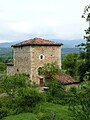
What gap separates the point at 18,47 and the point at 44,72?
508 centimetres

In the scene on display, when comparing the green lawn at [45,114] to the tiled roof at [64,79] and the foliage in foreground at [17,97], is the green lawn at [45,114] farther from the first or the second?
the tiled roof at [64,79]

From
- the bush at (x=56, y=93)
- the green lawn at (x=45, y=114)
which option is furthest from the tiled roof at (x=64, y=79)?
the green lawn at (x=45, y=114)

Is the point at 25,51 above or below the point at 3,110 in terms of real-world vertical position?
above

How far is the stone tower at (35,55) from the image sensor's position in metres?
35.5

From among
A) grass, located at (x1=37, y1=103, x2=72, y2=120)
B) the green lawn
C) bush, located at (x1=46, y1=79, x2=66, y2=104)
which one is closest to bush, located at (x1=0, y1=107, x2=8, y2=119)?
the green lawn

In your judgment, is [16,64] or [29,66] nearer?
[29,66]

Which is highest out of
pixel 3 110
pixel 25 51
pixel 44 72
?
pixel 25 51

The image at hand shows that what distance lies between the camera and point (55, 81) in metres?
33.1

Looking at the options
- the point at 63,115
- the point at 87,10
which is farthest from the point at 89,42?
the point at 63,115

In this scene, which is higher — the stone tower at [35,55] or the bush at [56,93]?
the stone tower at [35,55]

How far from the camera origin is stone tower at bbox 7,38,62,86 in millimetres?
35500

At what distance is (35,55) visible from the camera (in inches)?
1403

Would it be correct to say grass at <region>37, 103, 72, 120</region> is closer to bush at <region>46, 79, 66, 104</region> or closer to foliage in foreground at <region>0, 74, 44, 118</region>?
foliage in foreground at <region>0, 74, 44, 118</region>

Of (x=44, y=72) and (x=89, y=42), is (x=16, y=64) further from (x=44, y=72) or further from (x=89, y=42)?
(x=89, y=42)
